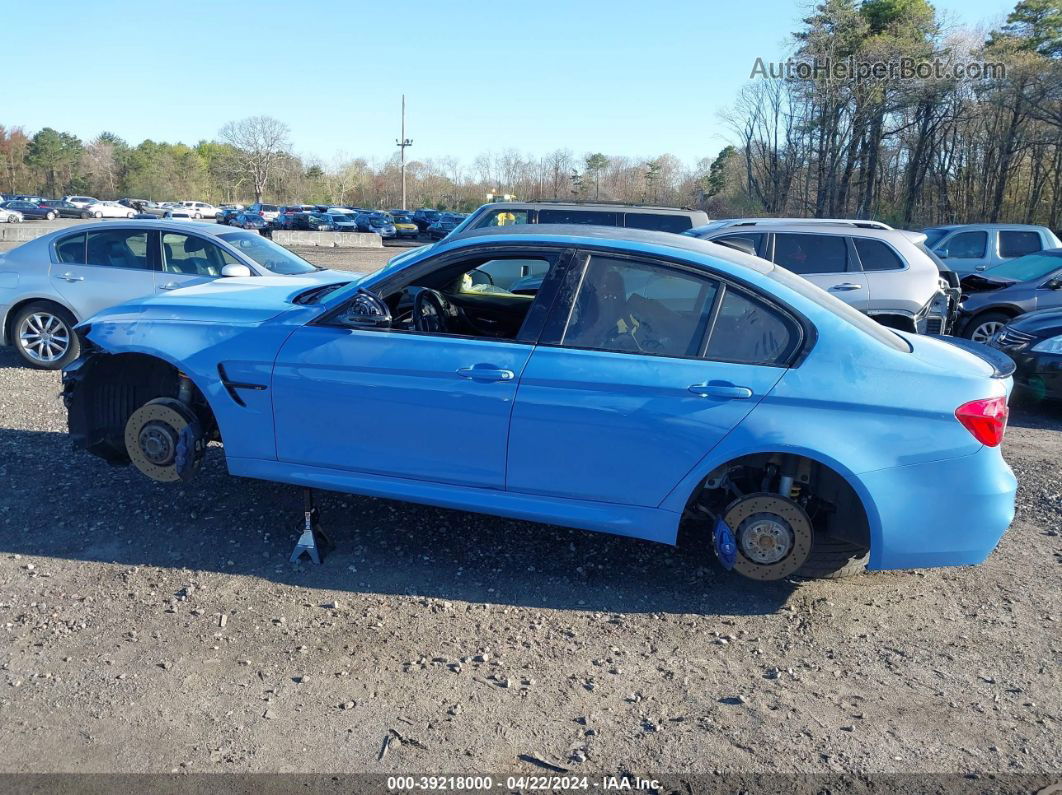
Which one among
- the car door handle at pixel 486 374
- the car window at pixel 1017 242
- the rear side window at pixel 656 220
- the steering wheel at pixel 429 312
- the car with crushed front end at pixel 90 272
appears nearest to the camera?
the car door handle at pixel 486 374

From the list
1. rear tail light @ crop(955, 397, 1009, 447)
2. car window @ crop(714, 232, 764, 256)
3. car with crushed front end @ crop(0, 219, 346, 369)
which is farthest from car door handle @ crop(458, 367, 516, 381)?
car window @ crop(714, 232, 764, 256)

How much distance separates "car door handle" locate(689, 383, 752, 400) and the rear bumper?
0.64 meters

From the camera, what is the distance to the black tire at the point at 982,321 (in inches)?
433

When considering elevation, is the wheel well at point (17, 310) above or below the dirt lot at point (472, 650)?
above

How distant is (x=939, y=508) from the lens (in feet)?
12.4

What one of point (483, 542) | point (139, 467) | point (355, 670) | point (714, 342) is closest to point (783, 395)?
point (714, 342)

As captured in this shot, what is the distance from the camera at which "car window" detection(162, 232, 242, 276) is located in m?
8.84

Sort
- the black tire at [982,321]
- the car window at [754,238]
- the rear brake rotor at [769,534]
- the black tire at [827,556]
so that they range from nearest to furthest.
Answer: the rear brake rotor at [769,534]
the black tire at [827,556]
the car window at [754,238]
the black tire at [982,321]

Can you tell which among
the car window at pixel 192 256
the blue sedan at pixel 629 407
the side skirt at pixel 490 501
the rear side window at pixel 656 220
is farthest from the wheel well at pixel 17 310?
the rear side window at pixel 656 220

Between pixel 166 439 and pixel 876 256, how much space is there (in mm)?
7905

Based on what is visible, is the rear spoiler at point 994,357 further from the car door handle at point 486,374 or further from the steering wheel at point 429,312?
the steering wheel at point 429,312

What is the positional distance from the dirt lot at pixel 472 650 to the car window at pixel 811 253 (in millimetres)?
4981

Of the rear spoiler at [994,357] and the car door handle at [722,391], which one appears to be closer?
the car door handle at [722,391]

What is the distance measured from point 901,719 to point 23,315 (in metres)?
9.07
